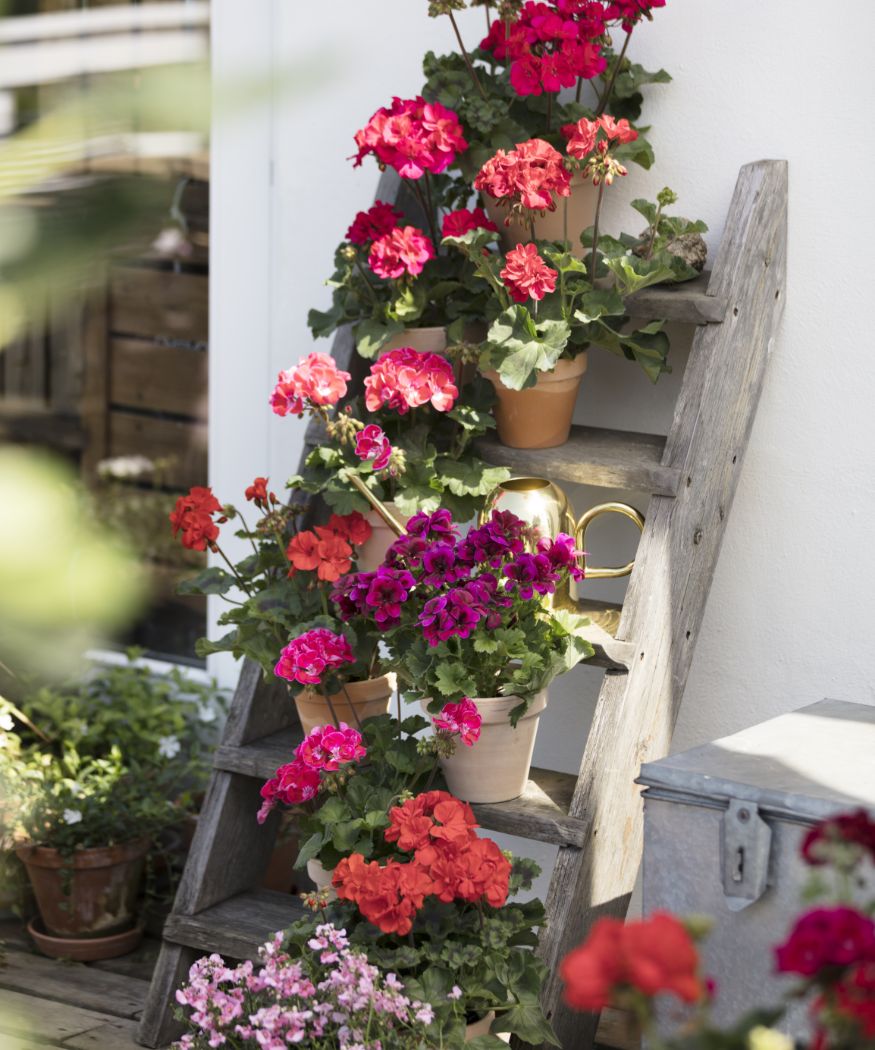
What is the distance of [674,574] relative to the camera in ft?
6.51

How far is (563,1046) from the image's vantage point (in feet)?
6.21

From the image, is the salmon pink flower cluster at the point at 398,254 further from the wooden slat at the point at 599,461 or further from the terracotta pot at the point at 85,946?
the terracotta pot at the point at 85,946

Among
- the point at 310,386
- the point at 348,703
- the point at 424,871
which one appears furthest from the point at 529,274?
the point at 424,871

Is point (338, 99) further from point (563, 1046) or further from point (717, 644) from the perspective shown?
point (563, 1046)

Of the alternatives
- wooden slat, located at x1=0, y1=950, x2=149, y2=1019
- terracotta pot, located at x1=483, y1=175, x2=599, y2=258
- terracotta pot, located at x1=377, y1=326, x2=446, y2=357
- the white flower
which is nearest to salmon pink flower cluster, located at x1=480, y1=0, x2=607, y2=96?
terracotta pot, located at x1=483, y1=175, x2=599, y2=258

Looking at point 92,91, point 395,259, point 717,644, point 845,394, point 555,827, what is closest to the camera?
point 92,91

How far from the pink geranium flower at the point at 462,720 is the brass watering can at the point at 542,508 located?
375 mm

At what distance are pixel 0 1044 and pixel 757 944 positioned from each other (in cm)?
118

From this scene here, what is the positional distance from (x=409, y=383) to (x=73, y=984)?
50.8 inches

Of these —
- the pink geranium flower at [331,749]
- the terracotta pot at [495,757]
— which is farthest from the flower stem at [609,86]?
the pink geranium flower at [331,749]

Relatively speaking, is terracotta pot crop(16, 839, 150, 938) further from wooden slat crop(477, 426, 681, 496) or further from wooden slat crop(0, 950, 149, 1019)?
wooden slat crop(477, 426, 681, 496)

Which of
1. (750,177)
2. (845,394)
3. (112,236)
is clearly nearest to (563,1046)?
(845,394)

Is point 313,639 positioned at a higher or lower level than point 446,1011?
higher

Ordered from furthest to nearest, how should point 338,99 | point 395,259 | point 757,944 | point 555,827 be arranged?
point 338,99
point 395,259
point 555,827
point 757,944
